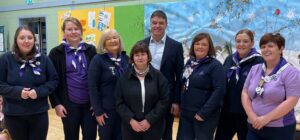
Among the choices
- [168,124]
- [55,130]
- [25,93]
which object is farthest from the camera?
[55,130]

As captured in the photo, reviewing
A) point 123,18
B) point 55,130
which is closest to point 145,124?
point 55,130

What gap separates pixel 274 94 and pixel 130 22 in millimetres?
3948

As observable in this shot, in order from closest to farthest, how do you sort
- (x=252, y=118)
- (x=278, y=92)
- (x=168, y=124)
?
(x=278, y=92), (x=252, y=118), (x=168, y=124)

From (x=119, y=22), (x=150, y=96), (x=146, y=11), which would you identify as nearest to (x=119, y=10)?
(x=119, y=22)

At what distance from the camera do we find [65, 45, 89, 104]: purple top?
8.86 ft

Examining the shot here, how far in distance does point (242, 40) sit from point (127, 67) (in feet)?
3.13

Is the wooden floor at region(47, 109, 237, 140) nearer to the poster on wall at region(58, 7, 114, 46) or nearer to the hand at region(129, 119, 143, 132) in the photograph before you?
the poster on wall at region(58, 7, 114, 46)

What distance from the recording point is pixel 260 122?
2.22 m

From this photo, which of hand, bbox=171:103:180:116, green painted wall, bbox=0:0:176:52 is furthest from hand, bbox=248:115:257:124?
green painted wall, bbox=0:0:176:52

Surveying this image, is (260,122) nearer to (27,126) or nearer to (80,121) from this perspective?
(80,121)

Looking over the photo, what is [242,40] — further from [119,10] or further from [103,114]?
[119,10]

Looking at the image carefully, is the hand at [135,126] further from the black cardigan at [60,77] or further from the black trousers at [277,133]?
the black trousers at [277,133]

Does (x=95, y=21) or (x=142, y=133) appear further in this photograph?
(x=95, y=21)

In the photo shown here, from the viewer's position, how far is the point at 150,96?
2.52 meters
